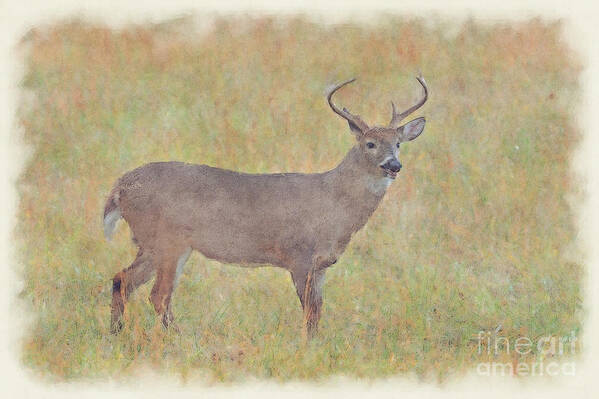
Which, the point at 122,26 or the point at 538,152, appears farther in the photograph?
the point at 122,26

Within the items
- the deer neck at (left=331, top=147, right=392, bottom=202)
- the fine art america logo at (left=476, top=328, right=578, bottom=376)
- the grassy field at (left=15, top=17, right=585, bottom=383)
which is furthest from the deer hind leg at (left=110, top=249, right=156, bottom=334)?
the fine art america logo at (left=476, top=328, right=578, bottom=376)

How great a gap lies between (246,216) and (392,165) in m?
1.02

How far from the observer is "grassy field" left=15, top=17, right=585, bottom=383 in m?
6.21

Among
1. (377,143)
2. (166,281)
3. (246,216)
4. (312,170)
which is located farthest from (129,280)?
(312,170)

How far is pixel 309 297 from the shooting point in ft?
21.1

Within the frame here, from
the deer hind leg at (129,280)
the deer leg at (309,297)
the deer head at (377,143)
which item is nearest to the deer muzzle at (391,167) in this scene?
the deer head at (377,143)

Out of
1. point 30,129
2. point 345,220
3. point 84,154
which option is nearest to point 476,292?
point 345,220

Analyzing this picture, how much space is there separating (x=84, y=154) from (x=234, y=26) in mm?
2939

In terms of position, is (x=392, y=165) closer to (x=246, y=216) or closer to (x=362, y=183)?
(x=362, y=183)

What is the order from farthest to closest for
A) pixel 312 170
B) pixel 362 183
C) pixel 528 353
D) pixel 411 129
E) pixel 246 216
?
pixel 312 170 → pixel 411 129 → pixel 362 183 → pixel 246 216 → pixel 528 353

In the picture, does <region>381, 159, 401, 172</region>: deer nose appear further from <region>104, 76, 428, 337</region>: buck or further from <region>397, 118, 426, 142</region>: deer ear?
<region>397, 118, 426, 142</region>: deer ear

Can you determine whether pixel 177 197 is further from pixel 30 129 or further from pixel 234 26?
pixel 234 26

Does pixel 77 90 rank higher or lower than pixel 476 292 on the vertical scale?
higher

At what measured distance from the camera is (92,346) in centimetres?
611
